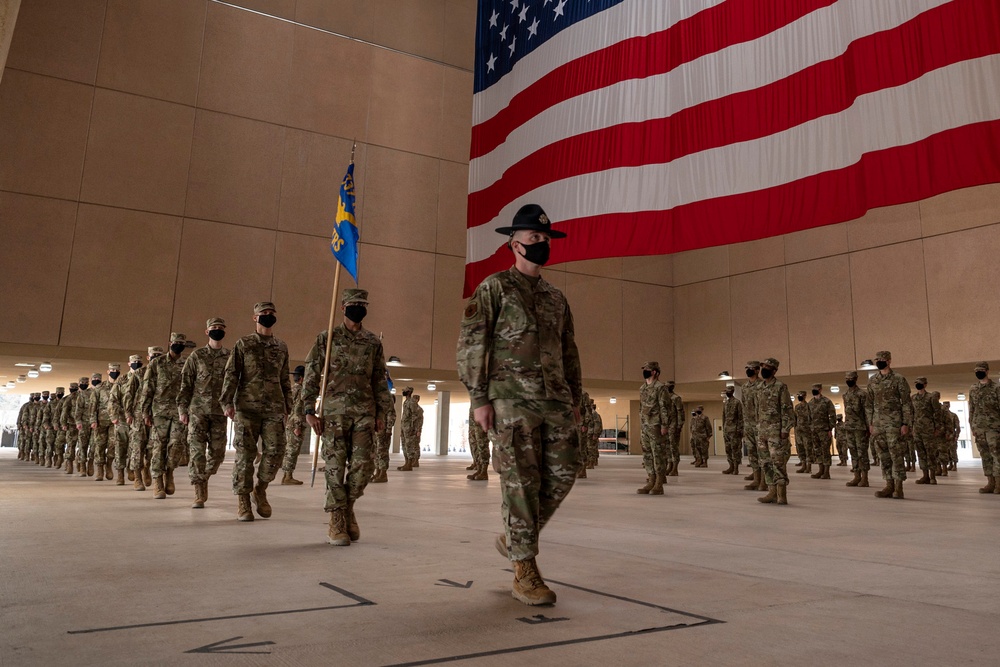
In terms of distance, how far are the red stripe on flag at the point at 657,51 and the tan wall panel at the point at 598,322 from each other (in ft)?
40.6

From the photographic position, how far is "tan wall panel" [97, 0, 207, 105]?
16.1 m

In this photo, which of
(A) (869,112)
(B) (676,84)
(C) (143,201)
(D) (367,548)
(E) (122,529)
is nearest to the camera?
(D) (367,548)

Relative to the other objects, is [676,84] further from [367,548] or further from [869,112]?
[367,548]

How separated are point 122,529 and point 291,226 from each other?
13.1m

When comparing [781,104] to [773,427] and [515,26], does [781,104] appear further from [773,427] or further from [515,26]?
[515,26]

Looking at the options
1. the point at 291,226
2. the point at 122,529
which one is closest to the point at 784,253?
the point at 291,226

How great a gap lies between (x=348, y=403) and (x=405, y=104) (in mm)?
15833

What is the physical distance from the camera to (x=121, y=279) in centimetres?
1561

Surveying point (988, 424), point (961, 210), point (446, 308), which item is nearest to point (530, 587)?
point (988, 424)

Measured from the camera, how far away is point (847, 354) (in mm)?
19172

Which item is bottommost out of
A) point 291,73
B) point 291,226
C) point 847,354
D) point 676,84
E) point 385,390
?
point 385,390

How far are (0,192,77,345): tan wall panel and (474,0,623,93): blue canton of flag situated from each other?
9956mm

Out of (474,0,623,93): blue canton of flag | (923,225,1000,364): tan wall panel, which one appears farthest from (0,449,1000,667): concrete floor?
(923,225,1000,364): tan wall panel

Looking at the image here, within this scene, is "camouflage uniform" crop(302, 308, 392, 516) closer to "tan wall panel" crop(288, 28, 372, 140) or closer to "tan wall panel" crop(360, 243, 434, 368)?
"tan wall panel" crop(360, 243, 434, 368)
